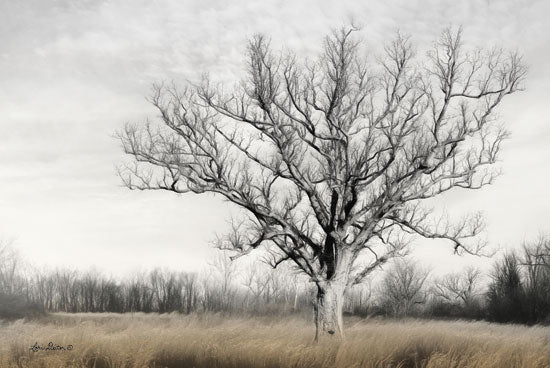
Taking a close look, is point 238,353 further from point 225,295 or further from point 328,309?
point 225,295

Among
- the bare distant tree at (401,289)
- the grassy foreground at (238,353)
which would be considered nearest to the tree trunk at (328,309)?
the grassy foreground at (238,353)

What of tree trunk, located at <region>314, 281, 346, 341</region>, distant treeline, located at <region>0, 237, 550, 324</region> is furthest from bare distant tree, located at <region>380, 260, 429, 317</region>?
tree trunk, located at <region>314, 281, 346, 341</region>

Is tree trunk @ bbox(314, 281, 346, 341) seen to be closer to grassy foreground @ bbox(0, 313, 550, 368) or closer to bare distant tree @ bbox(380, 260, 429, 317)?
grassy foreground @ bbox(0, 313, 550, 368)

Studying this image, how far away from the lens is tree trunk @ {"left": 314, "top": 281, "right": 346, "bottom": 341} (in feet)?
45.7

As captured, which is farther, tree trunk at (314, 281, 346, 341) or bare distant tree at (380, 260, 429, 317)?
bare distant tree at (380, 260, 429, 317)

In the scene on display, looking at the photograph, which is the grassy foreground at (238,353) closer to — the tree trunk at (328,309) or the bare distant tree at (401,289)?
the tree trunk at (328,309)

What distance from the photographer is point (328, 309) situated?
14141 millimetres

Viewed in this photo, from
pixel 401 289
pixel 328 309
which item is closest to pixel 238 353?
pixel 328 309

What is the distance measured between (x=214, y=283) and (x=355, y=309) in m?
18.0

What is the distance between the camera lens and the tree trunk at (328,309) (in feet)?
45.7

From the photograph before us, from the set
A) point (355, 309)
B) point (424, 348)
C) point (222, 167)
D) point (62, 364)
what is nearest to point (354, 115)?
point (222, 167)

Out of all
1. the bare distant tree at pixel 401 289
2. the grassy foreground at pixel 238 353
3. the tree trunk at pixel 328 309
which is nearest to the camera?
the grassy foreground at pixel 238 353

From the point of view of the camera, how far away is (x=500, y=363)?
8.97m

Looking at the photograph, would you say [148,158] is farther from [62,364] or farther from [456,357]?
[456,357]
